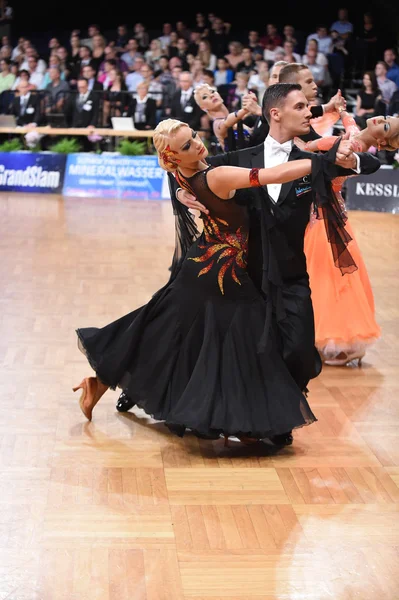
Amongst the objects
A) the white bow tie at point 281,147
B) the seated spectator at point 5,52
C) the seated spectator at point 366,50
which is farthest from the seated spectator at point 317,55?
the white bow tie at point 281,147

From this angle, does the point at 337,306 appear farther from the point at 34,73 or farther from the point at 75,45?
the point at 75,45

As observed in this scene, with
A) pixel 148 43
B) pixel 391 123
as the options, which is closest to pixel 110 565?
pixel 391 123

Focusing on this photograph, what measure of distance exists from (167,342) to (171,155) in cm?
82

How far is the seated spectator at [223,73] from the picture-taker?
12.6 meters

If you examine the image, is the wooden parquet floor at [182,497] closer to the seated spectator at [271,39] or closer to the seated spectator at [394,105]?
the seated spectator at [394,105]

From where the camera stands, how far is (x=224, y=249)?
144 inches

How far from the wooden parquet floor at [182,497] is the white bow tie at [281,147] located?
4.23 feet

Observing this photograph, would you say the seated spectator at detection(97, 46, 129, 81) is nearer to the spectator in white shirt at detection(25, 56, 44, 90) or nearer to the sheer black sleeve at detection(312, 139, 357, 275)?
the spectator in white shirt at detection(25, 56, 44, 90)

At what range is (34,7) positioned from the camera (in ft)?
53.0

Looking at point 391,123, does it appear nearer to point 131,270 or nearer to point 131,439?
point 131,439

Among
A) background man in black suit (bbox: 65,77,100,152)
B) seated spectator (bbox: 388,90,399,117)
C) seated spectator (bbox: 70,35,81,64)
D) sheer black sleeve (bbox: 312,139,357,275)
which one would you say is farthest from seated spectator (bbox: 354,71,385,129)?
sheer black sleeve (bbox: 312,139,357,275)

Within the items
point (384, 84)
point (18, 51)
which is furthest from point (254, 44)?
point (18, 51)

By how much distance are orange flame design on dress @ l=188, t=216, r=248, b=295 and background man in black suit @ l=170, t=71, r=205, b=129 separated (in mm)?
8286

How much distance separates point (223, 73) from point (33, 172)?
3238 millimetres
